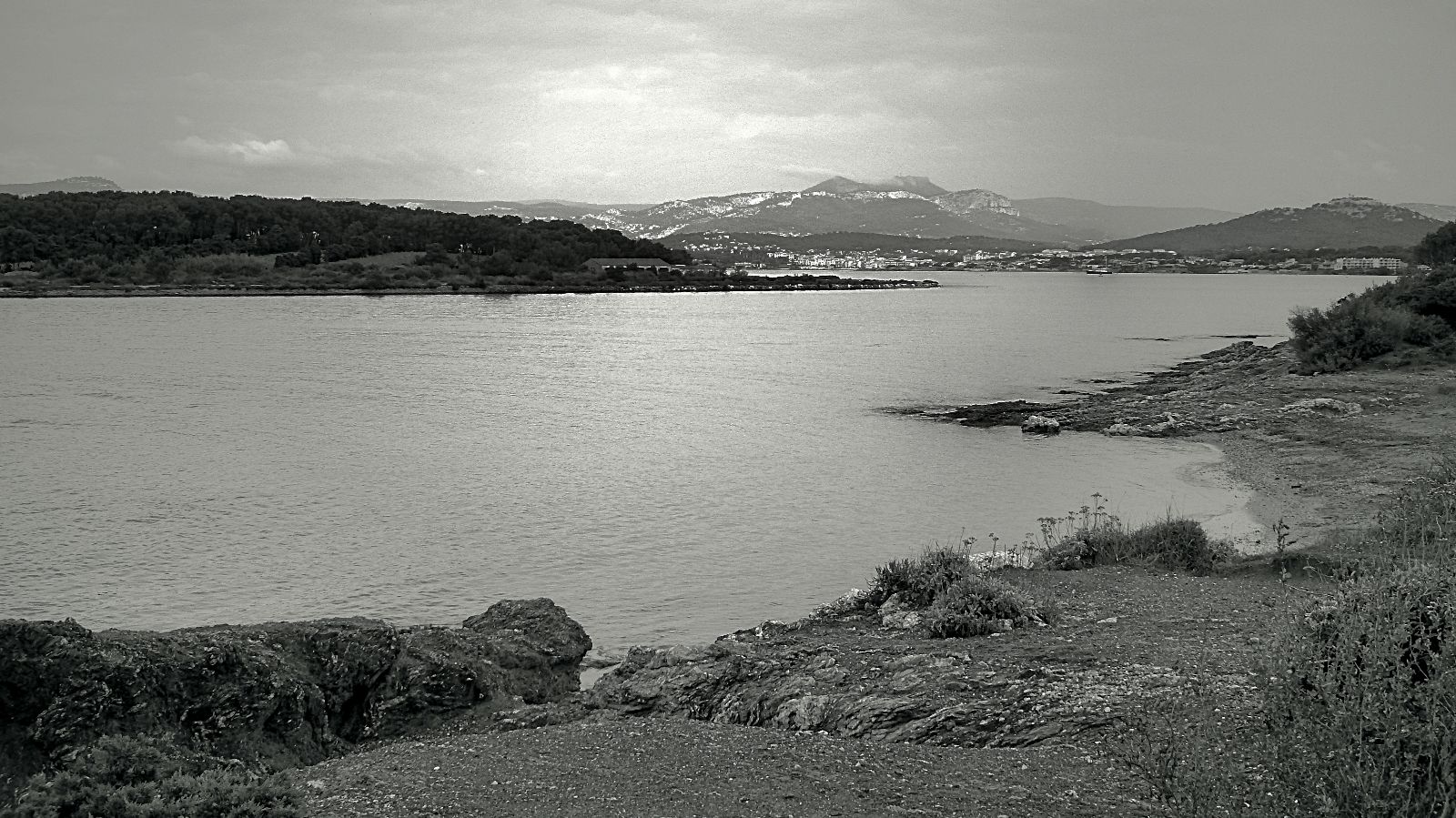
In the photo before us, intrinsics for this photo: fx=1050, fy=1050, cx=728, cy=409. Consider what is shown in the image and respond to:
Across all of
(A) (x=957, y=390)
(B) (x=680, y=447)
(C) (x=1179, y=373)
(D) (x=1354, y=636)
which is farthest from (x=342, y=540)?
(C) (x=1179, y=373)

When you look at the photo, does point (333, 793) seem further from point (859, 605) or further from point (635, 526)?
point (635, 526)

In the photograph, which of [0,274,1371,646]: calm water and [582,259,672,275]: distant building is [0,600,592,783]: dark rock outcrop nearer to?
[0,274,1371,646]: calm water

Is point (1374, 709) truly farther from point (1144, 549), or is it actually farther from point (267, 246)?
point (267, 246)

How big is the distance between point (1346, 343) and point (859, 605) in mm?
28484

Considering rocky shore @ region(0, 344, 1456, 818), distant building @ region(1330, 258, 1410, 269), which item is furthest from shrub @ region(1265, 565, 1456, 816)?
distant building @ region(1330, 258, 1410, 269)

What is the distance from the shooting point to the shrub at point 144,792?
14.2 feet

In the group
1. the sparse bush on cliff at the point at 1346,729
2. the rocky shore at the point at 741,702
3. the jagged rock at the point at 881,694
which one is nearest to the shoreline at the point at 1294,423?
the rocky shore at the point at 741,702

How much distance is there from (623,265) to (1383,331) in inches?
4531

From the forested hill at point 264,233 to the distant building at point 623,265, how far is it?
86.8 inches

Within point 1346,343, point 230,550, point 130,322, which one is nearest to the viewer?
point 230,550

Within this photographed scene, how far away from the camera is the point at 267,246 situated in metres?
125

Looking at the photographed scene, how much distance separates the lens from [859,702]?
277 inches

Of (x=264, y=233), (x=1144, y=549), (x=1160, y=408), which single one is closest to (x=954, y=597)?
(x=1144, y=549)

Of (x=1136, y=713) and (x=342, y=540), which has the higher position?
(x=1136, y=713)
